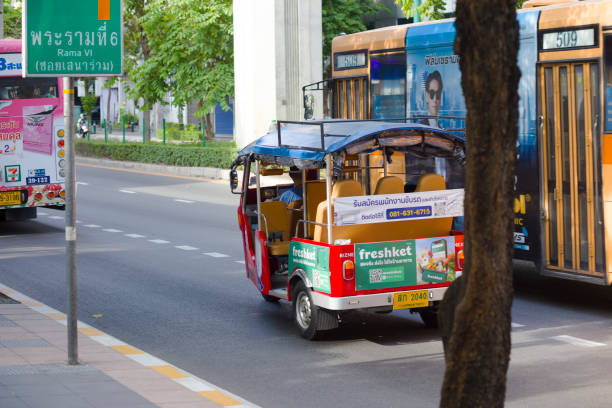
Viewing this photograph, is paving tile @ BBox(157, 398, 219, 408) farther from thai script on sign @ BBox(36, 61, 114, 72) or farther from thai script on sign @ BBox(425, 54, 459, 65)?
thai script on sign @ BBox(425, 54, 459, 65)

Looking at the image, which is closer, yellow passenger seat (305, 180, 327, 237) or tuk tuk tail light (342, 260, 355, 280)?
tuk tuk tail light (342, 260, 355, 280)

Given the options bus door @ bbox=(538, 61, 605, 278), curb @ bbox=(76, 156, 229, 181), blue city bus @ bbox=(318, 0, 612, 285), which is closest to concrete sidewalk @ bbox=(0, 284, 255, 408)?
blue city bus @ bbox=(318, 0, 612, 285)

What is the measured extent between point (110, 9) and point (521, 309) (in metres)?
5.85

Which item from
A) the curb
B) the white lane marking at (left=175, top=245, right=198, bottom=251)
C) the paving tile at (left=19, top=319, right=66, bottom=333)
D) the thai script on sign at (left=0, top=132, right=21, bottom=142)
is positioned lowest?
the paving tile at (left=19, top=319, right=66, bottom=333)

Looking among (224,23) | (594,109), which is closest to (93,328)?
(594,109)

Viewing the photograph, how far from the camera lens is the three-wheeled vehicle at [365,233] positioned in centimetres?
995

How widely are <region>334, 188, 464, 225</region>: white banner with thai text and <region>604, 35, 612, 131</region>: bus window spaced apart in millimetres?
1729

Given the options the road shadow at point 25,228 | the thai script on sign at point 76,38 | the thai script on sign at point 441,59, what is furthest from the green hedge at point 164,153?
the thai script on sign at point 76,38

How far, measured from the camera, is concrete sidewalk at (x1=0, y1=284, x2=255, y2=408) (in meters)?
7.60

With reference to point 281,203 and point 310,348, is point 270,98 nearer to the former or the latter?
point 281,203

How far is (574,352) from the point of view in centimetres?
963

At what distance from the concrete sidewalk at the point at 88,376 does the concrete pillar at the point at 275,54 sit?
2125cm

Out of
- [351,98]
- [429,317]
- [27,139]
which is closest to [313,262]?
[429,317]

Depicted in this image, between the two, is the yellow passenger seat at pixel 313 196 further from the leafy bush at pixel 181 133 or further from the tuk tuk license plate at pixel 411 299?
the leafy bush at pixel 181 133
